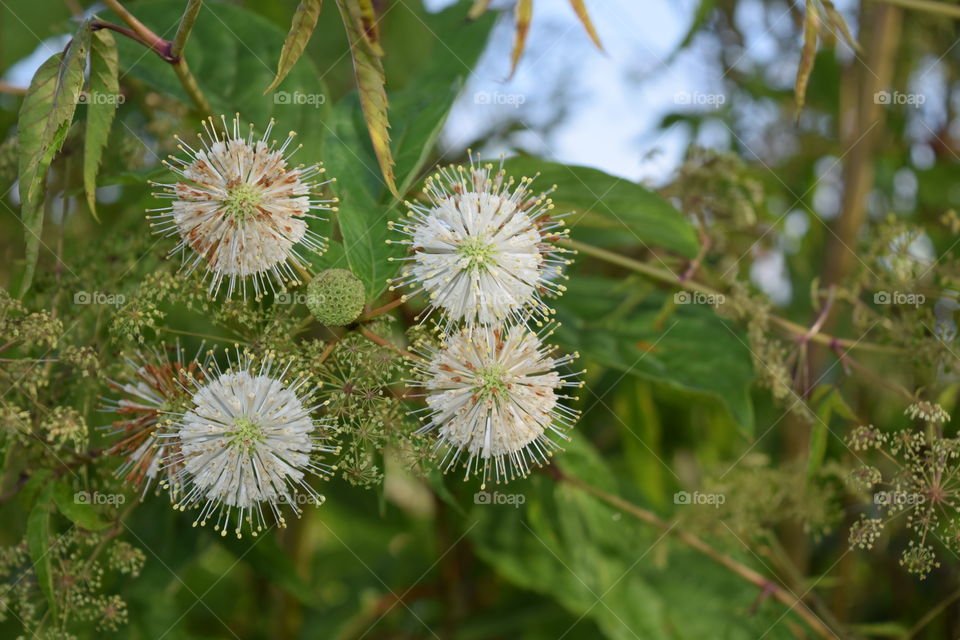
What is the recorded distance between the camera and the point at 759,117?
1.55m

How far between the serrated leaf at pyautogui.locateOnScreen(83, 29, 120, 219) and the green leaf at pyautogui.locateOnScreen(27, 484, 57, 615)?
0.26 metres

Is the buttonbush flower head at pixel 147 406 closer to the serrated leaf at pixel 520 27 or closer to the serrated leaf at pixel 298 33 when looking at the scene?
the serrated leaf at pixel 298 33

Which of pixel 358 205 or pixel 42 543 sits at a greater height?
pixel 358 205

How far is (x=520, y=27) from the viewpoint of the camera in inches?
29.0

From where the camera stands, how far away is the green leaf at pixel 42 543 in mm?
700

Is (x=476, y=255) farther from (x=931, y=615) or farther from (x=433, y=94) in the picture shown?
(x=931, y=615)

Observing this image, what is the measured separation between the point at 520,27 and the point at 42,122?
0.40m

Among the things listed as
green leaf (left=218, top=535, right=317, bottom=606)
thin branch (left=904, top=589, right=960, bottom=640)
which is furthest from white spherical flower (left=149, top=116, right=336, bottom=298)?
thin branch (left=904, top=589, right=960, bottom=640)

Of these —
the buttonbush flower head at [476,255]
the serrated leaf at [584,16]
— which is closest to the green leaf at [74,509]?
the buttonbush flower head at [476,255]

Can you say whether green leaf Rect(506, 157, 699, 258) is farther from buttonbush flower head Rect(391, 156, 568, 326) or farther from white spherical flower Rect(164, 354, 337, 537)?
white spherical flower Rect(164, 354, 337, 537)

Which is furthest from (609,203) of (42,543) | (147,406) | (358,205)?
(42,543)

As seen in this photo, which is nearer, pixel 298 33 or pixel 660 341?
pixel 298 33

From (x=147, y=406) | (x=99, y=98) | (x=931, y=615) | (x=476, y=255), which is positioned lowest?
(x=931, y=615)

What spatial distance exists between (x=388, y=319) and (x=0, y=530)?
89 cm
